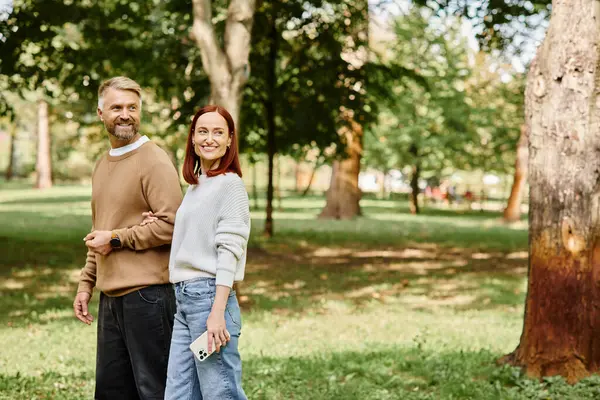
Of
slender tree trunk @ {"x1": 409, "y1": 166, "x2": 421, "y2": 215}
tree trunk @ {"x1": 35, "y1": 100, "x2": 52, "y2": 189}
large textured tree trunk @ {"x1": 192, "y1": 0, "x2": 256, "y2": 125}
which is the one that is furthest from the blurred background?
tree trunk @ {"x1": 35, "y1": 100, "x2": 52, "y2": 189}

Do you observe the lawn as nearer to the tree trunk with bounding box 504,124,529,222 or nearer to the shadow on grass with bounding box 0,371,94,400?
the shadow on grass with bounding box 0,371,94,400

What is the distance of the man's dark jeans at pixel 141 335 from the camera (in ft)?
13.2

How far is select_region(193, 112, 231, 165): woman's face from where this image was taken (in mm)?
3797

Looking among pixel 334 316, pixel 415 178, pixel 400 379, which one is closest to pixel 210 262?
pixel 400 379

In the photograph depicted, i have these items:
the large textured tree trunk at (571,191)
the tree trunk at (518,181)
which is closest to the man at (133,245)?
the large textured tree trunk at (571,191)

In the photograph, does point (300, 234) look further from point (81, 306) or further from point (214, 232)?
point (214, 232)

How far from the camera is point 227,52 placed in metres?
10.7

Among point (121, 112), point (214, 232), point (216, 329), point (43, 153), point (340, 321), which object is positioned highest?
point (43, 153)

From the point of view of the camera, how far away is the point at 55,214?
→ 30.0 m

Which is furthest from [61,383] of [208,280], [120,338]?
[208,280]

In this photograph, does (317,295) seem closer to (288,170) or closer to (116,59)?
(116,59)

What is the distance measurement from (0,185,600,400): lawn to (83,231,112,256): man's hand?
8.00 feet

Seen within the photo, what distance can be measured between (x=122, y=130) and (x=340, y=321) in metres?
6.24

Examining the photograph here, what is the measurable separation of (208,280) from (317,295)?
8665mm
